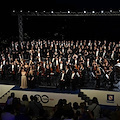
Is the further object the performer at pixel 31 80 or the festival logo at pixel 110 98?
the performer at pixel 31 80

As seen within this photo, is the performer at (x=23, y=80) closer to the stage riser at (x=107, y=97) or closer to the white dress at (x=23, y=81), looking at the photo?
the white dress at (x=23, y=81)

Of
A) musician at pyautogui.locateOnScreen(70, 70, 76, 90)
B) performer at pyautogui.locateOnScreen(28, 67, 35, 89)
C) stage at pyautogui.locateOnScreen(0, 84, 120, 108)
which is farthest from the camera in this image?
performer at pyautogui.locateOnScreen(28, 67, 35, 89)

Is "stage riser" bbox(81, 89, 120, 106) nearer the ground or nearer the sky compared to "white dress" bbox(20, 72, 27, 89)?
nearer the ground

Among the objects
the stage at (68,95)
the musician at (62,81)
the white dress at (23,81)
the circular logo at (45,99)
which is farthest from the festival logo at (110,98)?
the white dress at (23,81)

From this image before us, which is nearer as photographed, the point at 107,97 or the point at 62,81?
the point at 107,97

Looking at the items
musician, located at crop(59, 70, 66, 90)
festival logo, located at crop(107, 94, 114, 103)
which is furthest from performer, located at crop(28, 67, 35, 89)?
festival logo, located at crop(107, 94, 114, 103)

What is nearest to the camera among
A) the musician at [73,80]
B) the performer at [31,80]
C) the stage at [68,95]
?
the stage at [68,95]

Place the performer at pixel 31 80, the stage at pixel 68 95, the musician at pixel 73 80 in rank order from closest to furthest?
the stage at pixel 68 95 → the musician at pixel 73 80 → the performer at pixel 31 80

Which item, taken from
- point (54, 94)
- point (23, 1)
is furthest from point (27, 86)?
point (23, 1)

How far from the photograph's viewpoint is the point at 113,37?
2416cm

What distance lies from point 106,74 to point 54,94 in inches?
120

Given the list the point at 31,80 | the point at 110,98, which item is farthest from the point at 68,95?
the point at 31,80

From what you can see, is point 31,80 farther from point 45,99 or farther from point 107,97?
point 107,97

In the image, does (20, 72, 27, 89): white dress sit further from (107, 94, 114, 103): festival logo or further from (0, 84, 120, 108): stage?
(107, 94, 114, 103): festival logo
